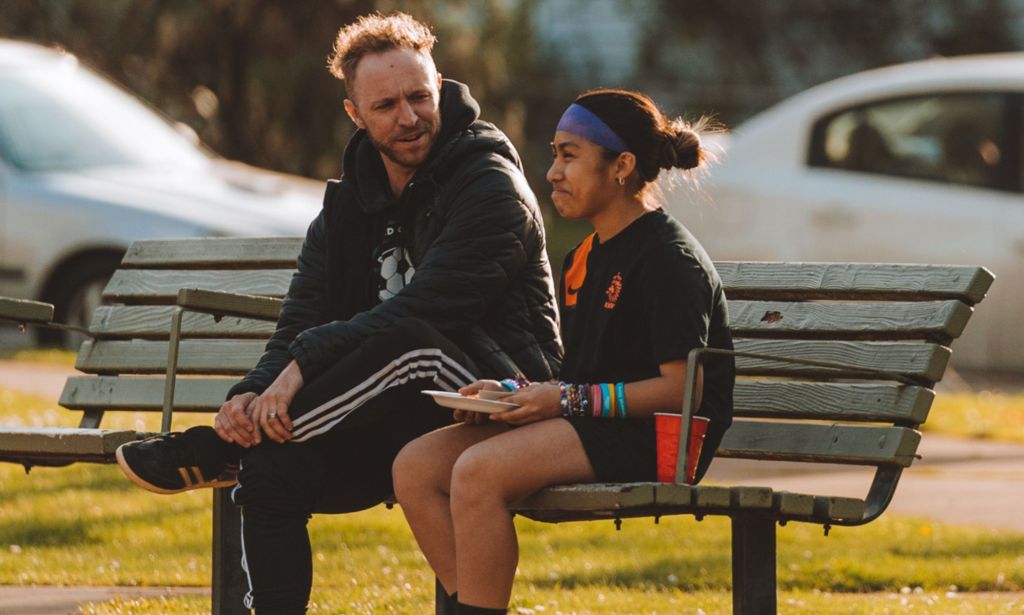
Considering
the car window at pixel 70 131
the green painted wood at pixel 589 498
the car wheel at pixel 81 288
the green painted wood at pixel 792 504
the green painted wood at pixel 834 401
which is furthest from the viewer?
the car window at pixel 70 131

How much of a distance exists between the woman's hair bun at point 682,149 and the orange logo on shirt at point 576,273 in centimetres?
24

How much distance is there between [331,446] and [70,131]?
24.5 feet

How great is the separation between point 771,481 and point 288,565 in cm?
381

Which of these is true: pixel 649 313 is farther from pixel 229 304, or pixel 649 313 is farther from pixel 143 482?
pixel 229 304

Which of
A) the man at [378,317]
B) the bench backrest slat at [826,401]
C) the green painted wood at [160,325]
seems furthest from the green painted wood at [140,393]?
the man at [378,317]

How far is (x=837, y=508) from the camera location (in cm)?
412

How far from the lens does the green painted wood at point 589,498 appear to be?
12.8ft

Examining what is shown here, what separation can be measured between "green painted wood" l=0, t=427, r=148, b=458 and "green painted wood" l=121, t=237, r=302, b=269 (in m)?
1.10

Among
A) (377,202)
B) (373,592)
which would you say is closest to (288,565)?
(377,202)

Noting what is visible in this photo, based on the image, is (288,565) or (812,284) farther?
(812,284)

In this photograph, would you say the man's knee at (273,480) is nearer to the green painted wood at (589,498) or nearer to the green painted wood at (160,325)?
the green painted wood at (589,498)

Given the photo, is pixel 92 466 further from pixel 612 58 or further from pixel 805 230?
pixel 612 58

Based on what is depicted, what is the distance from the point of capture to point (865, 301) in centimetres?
475

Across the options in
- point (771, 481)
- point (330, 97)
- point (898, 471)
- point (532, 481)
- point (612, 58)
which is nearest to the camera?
point (532, 481)
